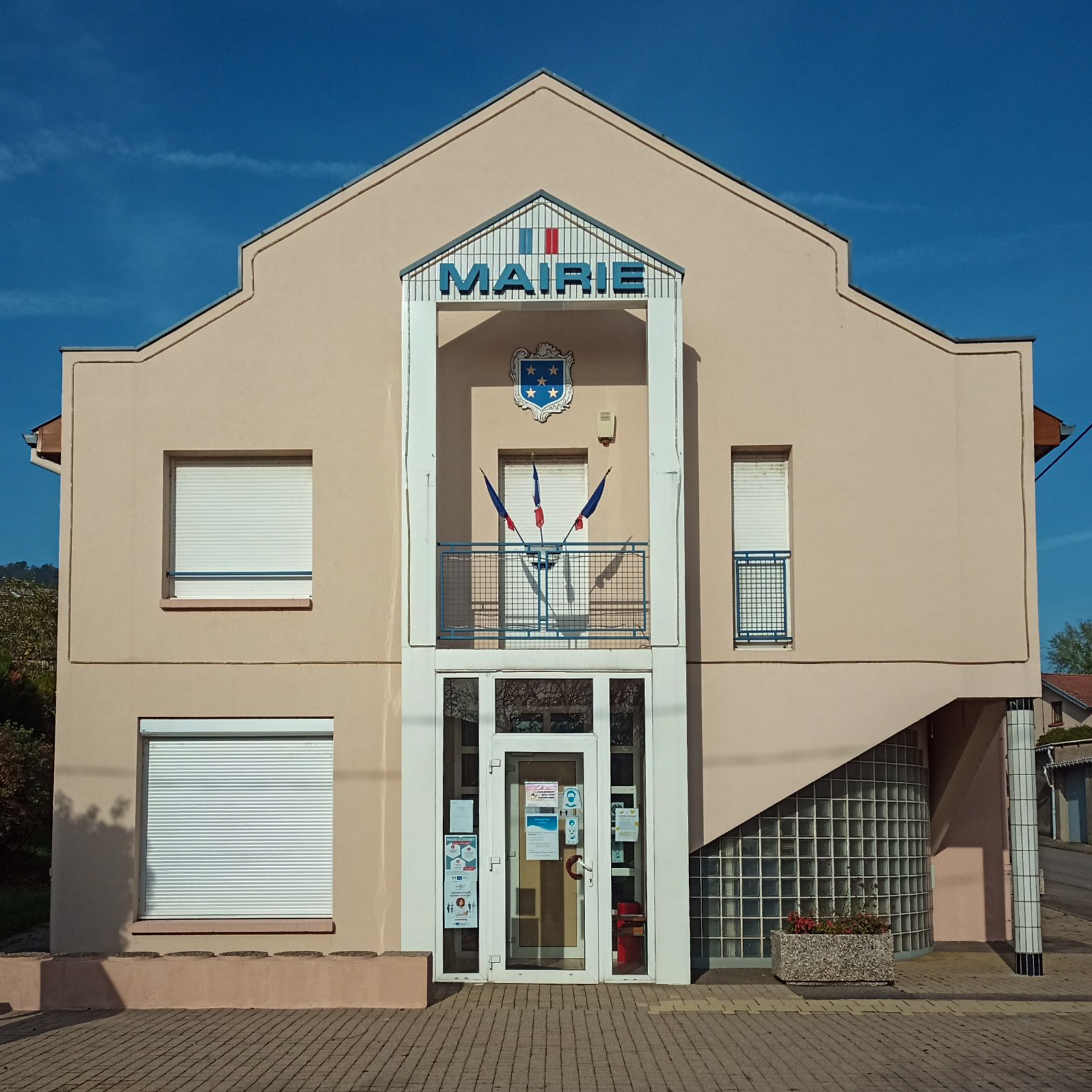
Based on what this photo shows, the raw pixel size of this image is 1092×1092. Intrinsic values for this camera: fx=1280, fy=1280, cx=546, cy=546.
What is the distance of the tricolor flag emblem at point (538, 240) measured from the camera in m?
13.4

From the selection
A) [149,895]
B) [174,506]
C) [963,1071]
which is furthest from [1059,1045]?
[174,506]

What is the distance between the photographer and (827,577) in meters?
14.0

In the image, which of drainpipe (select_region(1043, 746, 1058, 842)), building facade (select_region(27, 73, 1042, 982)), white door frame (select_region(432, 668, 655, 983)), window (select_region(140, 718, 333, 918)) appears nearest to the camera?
white door frame (select_region(432, 668, 655, 983))

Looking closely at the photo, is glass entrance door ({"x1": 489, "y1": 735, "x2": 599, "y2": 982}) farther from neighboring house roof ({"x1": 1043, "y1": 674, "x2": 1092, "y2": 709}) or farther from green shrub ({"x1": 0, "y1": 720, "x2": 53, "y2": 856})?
neighboring house roof ({"x1": 1043, "y1": 674, "x2": 1092, "y2": 709})

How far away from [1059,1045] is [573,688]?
213 inches

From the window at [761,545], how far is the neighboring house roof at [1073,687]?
156ft

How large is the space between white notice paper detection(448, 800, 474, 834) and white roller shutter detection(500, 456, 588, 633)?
1.95 m

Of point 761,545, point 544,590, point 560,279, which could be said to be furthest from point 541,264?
point 761,545

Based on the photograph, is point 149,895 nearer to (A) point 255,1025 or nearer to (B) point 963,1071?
(A) point 255,1025

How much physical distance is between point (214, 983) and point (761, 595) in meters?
6.86

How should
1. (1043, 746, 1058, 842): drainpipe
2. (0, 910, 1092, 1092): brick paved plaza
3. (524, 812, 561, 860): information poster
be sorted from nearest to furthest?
(0, 910, 1092, 1092): brick paved plaza < (524, 812, 561, 860): information poster < (1043, 746, 1058, 842): drainpipe

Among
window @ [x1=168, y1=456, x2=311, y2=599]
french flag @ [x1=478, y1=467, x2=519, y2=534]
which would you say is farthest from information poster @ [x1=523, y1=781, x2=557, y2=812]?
window @ [x1=168, y1=456, x2=311, y2=599]

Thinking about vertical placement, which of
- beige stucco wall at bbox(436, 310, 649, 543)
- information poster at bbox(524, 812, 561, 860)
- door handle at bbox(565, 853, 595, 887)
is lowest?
door handle at bbox(565, 853, 595, 887)

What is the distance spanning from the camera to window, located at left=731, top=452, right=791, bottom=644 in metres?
14.1
